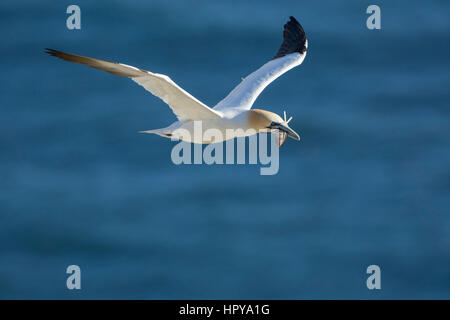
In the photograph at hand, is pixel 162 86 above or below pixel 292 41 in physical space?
below

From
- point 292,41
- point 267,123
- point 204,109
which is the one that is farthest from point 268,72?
point 204,109

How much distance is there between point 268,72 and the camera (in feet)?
41.7

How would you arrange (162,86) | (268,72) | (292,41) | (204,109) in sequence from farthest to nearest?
(292,41), (268,72), (204,109), (162,86)

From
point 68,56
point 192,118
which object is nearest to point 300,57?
point 192,118

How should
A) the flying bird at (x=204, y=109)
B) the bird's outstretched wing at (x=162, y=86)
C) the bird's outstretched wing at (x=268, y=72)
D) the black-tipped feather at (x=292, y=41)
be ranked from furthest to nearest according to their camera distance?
the black-tipped feather at (x=292, y=41)
the bird's outstretched wing at (x=268, y=72)
the flying bird at (x=204, y=109)
the bird's outstretched wing at (x=162, y=86)

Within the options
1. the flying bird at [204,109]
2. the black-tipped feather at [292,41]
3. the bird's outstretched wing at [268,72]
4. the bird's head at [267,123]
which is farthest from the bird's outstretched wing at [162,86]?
the black-tipped feather at [292,41]

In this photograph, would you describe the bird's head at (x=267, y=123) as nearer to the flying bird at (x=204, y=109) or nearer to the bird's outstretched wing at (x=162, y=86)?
the flying bird at (x=204, y=109)

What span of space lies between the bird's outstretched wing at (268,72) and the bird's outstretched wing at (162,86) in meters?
0.74

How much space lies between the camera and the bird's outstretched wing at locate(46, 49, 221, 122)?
9.77 meters

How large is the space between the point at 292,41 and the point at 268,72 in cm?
123

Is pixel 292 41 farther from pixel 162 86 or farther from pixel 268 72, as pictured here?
pixel 162 86

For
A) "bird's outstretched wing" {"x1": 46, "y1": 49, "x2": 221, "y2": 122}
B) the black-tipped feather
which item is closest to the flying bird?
"bird's outstretched wing" {"x1": 46, "y1": 49, "x2": 221, "y2": 122}

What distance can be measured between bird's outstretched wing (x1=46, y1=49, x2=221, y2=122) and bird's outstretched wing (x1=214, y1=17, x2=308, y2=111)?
2.44 feet

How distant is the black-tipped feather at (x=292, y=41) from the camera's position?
44.2 feet
